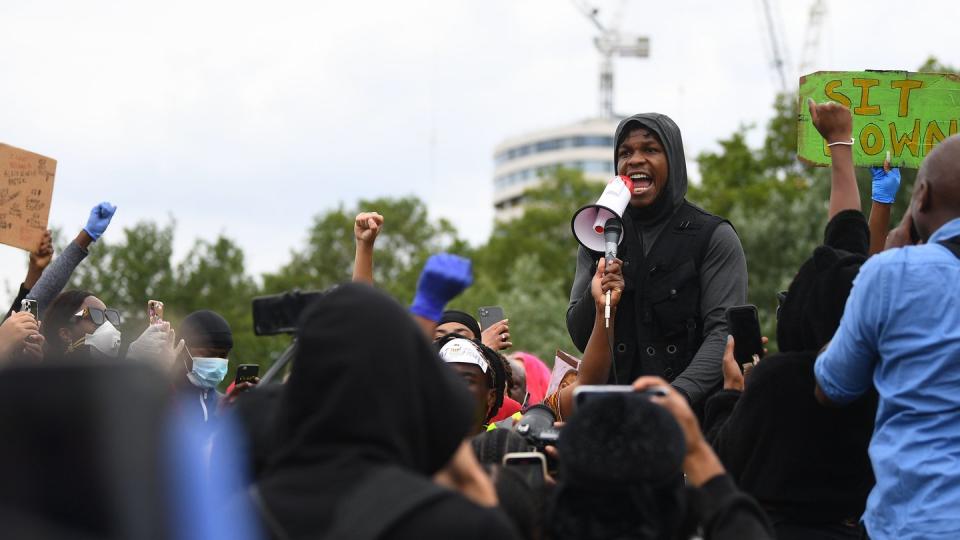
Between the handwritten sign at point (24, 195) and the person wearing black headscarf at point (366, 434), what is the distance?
205 inches

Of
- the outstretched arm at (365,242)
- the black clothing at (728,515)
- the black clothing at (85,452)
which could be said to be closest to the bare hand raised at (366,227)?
the outstretched arm at (365,242)

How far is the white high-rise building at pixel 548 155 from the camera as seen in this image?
160m

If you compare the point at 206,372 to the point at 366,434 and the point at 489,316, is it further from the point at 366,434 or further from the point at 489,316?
the point at 366,434

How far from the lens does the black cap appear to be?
8258 mm

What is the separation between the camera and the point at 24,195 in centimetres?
814

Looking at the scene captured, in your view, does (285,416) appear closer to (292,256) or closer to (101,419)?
(101,419)

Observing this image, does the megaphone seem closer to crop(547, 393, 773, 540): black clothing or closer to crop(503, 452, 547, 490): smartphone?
crop(503, 452, 547, 490): smartphone

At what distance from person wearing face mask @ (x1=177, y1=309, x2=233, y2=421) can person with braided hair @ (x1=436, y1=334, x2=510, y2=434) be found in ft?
5.81

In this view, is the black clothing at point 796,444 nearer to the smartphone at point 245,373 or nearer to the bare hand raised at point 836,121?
the bare hand raised at point 836,121

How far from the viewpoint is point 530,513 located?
3781 millimetres

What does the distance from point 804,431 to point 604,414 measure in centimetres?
155

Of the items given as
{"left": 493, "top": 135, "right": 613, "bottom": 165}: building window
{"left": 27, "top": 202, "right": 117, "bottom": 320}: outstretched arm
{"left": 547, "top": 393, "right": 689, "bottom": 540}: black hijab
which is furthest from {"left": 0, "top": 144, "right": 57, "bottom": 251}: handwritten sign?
{"left": 493, "top": 135, "right": 613, "bottom": 165}: building window

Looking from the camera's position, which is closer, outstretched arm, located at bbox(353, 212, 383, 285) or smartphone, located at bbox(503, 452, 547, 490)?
smartphone, located at bbox(503, 452, 547, 490)

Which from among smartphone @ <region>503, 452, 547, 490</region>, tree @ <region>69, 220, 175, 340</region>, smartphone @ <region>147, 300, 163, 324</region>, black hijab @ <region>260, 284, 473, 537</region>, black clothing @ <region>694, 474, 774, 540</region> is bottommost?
black clothing @ <region>694, 474, 774, 540</region>
